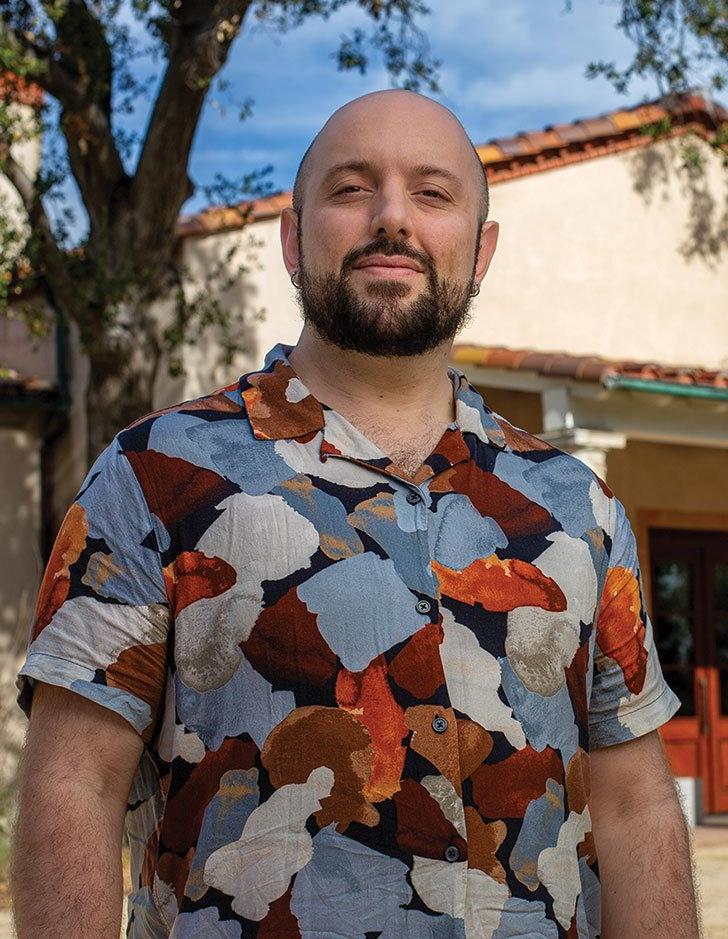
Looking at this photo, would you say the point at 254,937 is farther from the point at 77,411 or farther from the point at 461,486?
the point at 77,411

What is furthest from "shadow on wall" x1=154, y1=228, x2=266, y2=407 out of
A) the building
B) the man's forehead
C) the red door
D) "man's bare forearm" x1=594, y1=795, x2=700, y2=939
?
"man's bare forearm" x1=594, y1=795, x2=700, y2=939

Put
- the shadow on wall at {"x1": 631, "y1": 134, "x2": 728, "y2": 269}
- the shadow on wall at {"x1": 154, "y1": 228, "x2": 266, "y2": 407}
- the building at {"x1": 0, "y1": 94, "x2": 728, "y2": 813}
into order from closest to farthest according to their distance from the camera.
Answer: the shadow on wall at {"x1": 154, "y1": 228, "x2": 266, "y2": 407} < the building at {"x1": 0, "y1": 94, "x2": 728, "y2": 813} < the shadow on wall at {"x1": 631, "y1": 134, "x2": 728, "y2": 269}

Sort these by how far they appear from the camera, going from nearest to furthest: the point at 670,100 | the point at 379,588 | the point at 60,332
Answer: the point at 379,588 < the point at 60,332 < the point at 670,100

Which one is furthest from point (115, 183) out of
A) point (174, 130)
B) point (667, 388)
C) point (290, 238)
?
point (290, 238)

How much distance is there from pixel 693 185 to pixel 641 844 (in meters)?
10.8

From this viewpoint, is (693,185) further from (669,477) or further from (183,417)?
(183,417)

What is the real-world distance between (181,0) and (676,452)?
545cm

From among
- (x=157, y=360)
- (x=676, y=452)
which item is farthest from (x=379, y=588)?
(x=676, y=452)

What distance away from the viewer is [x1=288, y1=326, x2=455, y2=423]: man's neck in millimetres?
1976

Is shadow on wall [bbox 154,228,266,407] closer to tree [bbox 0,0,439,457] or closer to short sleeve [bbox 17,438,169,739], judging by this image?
tree [bbox 0,0,439,457]

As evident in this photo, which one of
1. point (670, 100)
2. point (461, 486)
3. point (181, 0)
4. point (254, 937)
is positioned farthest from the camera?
point (670, 100)

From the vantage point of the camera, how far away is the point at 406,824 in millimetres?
1697

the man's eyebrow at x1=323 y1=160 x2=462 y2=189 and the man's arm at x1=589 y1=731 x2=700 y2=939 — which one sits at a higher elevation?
the man's eyebrow at x1=323 y1=160 x2=462 y2=189

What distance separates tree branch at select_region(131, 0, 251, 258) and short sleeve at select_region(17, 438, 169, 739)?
701 cm
